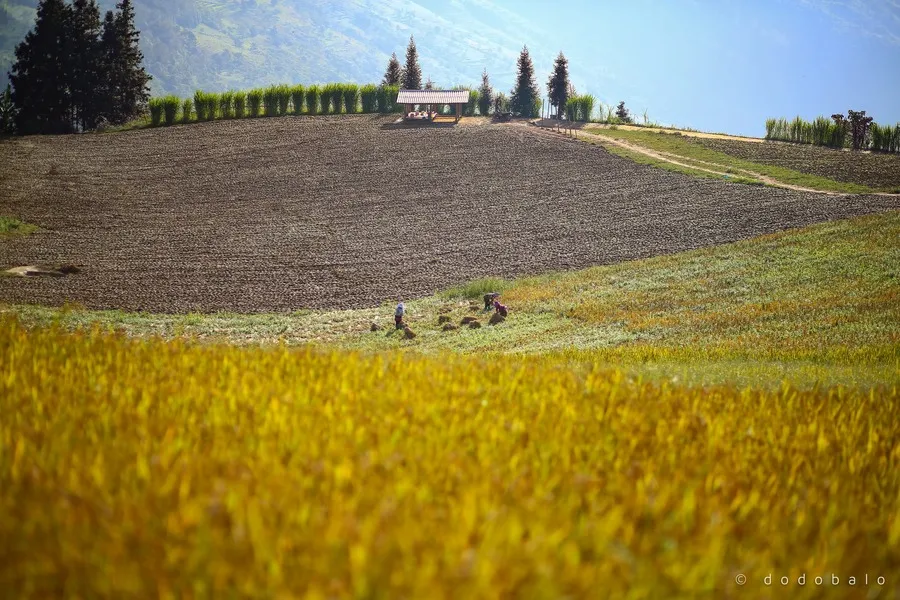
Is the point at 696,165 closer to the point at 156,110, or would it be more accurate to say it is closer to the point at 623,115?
the point at 623,115

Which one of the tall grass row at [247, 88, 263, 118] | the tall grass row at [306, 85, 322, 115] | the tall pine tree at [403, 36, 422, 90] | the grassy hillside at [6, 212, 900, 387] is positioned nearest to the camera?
the grassy hillside at [6, 212, 900, 387]

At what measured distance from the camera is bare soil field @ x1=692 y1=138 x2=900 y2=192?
49125mm

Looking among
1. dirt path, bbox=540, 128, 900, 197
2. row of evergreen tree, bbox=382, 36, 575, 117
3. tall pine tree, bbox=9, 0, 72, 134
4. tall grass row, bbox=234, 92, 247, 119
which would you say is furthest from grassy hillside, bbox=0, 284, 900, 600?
tall pine tree, bbox=9, 0, 72, 134

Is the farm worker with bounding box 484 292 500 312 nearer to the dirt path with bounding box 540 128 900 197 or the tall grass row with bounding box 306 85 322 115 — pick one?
the dirt path with bounding box 540 128 900 197

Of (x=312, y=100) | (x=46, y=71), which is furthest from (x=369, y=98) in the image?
(x=46, y=71)

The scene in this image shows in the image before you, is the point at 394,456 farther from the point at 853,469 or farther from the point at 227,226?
the point at 227,226

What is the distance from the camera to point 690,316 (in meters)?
23.9

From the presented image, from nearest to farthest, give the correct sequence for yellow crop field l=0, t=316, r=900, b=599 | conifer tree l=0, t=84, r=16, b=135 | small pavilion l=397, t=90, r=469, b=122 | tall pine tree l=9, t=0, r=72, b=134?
yellow crop field l=0, t=316, r=900, b=599, conifer tree l=0, t=84, r=16, b=135, tall pine tree l=9, t=0, r=72, b=134, small pavilion l=397, t=90, r=469, b=122

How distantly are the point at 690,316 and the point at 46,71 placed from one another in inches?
2988

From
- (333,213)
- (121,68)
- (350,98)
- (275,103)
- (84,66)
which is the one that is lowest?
(333,213)

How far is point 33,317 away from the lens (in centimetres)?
2447

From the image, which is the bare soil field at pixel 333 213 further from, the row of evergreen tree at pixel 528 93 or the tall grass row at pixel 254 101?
the row of evergreen tree at pixel 528 93

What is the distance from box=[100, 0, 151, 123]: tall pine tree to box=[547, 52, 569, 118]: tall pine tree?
144 feet

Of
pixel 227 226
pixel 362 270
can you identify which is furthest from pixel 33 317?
pixel 227 226
